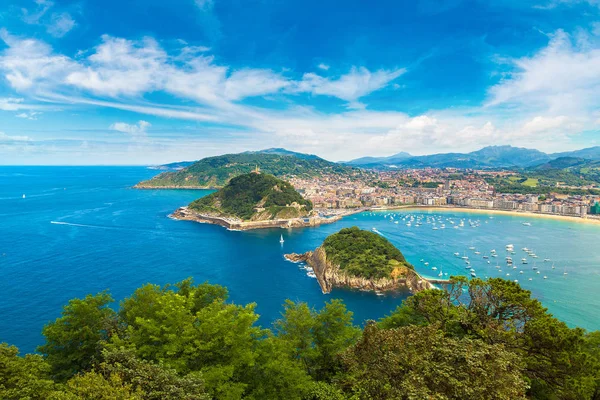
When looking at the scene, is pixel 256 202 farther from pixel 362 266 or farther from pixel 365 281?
pixel 365 281

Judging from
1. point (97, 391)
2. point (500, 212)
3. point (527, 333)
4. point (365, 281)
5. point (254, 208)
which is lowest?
point (365, 281)

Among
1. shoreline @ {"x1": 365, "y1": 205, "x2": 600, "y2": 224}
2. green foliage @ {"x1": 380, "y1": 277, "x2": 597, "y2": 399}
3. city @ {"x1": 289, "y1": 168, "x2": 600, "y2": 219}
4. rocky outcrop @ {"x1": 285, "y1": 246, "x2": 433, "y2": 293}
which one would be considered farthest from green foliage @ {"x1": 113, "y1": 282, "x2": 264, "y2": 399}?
shoreline @ {"x1": 365, "y1": 205, "x2": 600, "y2": 224}

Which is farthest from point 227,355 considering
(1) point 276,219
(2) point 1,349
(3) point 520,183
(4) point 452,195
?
(3) point 520,183

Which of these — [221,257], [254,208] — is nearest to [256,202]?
[254,208]

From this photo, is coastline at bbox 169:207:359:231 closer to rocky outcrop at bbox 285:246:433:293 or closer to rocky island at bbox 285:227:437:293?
rocky island at bbox 285:227:437:293

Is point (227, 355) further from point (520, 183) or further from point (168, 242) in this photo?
point (520, 183)

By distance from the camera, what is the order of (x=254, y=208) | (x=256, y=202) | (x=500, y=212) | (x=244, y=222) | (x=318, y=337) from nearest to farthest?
(x=318, y=337)
(x=244, y=222)
(x=254, y=208)
(x=256, y=202)
(x=500, y=212)
